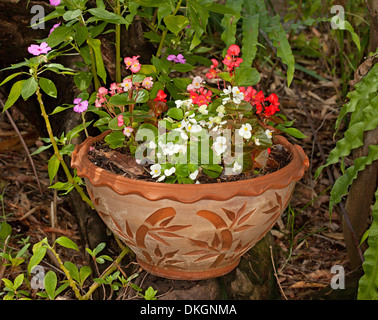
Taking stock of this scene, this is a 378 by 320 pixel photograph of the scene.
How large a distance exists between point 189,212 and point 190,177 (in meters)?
0.10

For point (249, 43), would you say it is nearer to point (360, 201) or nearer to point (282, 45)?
point (282, 45)

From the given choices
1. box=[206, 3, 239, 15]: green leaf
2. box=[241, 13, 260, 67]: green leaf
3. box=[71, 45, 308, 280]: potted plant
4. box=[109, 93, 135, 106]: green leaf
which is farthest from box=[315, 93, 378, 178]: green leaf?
box=[109, 93, 135, 106]: green leaf

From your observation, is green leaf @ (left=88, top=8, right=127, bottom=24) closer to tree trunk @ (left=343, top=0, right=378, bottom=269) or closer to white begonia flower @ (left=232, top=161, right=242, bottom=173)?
white begonia flower @ (left=232, top=161, right=242, bottom=173)

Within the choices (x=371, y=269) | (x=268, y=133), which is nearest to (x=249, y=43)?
(x=268, y=133)

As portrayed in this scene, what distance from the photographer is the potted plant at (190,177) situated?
126cm

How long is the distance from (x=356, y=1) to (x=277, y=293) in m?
1.69

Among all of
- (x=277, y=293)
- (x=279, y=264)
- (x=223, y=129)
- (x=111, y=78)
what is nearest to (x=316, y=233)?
(x=279, y=264)

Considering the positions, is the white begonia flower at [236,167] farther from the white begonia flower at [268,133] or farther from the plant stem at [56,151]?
the plant stem at [56,151]

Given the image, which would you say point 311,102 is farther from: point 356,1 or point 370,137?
point 370,137

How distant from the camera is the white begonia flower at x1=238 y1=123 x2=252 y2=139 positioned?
133cm

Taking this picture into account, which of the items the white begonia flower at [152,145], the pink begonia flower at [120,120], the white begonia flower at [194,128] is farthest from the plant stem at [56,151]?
the white begonia flower at [194,128]

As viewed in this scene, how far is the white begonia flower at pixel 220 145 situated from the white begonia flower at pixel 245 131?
0.05 m

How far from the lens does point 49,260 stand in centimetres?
189

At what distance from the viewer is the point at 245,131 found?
4.40 ft
